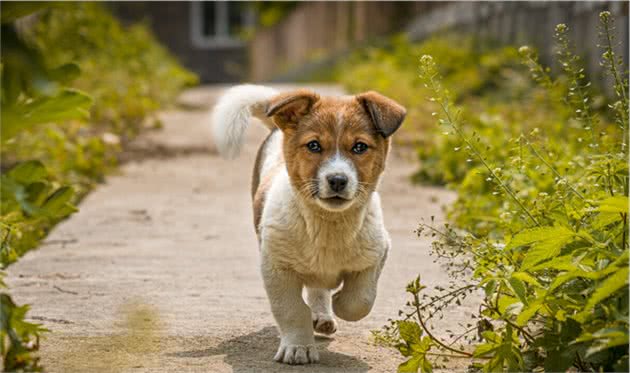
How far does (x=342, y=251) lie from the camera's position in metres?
4.50

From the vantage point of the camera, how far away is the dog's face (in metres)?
4.36

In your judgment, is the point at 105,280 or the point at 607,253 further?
the point at 105,280

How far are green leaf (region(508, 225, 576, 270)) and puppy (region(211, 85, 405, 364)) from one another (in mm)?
891

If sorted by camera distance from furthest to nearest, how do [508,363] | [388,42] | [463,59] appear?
1. [388,42]
2. [463,59]
3. [508,363]

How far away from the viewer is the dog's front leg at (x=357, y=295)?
4.44 metres

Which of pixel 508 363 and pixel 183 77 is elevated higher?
pixel 508 363

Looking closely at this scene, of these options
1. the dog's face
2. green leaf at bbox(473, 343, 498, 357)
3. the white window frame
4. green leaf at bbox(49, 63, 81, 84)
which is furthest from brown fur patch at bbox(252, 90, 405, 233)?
the white window frame

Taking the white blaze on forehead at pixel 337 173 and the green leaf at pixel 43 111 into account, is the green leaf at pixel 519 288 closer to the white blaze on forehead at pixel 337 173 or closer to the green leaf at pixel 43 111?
the white blaze on forehead at pixel 337 173

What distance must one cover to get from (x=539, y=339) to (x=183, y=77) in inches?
649

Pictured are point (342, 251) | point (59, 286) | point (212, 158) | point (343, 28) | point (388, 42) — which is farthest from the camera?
point (343, 28)

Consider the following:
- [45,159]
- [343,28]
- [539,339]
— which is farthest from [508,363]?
[343,28]

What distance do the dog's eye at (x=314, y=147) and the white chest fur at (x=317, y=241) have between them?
0.20 meters

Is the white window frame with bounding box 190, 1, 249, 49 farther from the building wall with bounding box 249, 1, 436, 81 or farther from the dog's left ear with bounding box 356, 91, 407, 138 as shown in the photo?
the dog's left ear with bounding box 356, 91, 407, 138

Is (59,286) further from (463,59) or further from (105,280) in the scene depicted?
(463,59)
